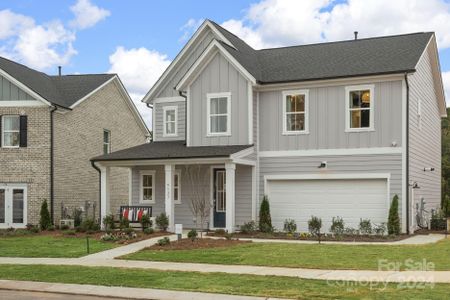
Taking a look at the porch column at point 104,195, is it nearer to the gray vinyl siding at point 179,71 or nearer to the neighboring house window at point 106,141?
the gray vinyl siding at point 179,71

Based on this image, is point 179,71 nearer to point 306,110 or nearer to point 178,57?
point 178,57

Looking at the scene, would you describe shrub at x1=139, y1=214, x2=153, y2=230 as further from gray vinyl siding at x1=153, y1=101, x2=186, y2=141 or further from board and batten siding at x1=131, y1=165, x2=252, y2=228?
gray vinyl siding at x1=153, y1=101, x2=186, y2=141

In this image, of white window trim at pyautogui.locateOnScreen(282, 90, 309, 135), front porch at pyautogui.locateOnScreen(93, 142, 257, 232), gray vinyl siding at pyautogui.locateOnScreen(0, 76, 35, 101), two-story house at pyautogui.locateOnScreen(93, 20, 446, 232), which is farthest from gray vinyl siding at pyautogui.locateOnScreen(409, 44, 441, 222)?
gray vinyl siding at pyautogui.locateOnScreen(0, 76, 35, 101)

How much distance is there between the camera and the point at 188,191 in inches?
1027

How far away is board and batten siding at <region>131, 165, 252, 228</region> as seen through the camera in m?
24.6

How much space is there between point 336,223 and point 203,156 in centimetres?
524

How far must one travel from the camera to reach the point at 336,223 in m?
22.0

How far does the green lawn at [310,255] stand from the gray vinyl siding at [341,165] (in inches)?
158

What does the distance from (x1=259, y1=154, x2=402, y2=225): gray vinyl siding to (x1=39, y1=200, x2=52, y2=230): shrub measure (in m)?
9.30

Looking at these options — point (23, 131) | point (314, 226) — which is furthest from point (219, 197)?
point (23, 131)

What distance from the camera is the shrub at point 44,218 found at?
2680 cm

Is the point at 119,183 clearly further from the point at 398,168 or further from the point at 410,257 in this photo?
the point at 410,257

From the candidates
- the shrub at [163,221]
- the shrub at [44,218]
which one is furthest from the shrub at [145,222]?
the shrub at [44,218]

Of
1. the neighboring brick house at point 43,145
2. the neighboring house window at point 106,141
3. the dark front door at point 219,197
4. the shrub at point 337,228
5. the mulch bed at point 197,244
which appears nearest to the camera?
the mulch bed at point 197,244
